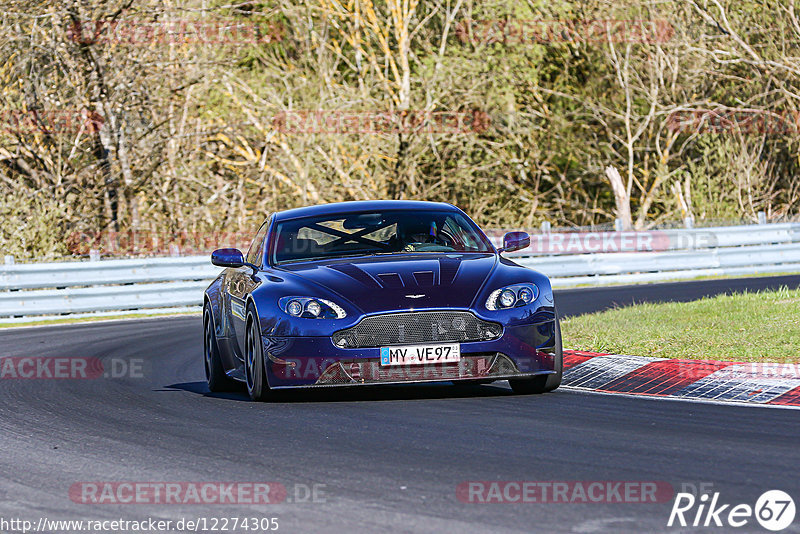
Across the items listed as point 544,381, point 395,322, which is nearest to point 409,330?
point 395,322

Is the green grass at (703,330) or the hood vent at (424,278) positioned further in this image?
the green grass at (703,330)

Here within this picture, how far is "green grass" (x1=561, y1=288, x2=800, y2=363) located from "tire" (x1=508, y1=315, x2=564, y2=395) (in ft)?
4.65

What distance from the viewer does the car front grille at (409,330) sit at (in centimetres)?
895

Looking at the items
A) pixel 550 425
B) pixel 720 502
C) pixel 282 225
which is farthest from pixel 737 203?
pixel 720 502

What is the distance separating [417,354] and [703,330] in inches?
173

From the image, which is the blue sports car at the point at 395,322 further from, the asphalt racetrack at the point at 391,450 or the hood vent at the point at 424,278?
the asphalt racetrack at the point at 391,450

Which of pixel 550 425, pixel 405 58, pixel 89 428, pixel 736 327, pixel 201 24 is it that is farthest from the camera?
pixel 405 58

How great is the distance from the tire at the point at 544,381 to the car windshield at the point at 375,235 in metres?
1.25

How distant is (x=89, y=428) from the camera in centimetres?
865

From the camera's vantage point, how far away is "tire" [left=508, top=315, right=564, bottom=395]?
945 centimetres

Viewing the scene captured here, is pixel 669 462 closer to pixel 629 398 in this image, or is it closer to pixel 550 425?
pixel 550 425

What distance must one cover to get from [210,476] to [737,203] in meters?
29.4

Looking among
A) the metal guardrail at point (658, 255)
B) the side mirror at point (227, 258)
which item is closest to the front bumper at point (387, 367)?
the side mirror at point (227, 258)

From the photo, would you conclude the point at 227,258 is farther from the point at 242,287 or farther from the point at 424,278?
the point at 424,278
